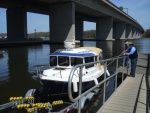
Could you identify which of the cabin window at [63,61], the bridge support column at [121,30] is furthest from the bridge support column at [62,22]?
the bridge support column at [121,30]

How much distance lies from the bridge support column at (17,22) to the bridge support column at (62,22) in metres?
14.4

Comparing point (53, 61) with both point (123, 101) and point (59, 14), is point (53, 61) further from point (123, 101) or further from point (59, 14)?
point (59, 14)

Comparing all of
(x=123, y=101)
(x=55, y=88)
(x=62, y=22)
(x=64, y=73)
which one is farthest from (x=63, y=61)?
(x=62, y=22)

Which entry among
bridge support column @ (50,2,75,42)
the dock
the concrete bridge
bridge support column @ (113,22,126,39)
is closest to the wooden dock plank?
the dock

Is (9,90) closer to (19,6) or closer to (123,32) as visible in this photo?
(19,6)

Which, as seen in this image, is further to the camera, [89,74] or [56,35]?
[56,35]

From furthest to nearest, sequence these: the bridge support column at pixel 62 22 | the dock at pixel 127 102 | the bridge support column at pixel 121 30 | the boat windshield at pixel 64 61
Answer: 1. the bridge support column at pixel 121 30
2. the bridge support column at pixel 62 22
3. the boat windshield at pixel 64 61
4. the dock at pixel 127 102

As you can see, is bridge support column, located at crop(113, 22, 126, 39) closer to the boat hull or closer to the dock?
the boat hull

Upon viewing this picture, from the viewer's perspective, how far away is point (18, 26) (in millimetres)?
64938

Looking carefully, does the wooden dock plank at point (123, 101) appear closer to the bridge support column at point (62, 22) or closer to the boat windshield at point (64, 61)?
the boat windshield at point (64, 61)

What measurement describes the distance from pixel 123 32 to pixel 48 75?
98988 mm

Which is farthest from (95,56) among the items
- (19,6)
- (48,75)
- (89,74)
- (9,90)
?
(19,6)

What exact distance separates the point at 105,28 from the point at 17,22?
114ft

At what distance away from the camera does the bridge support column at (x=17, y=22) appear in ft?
208
